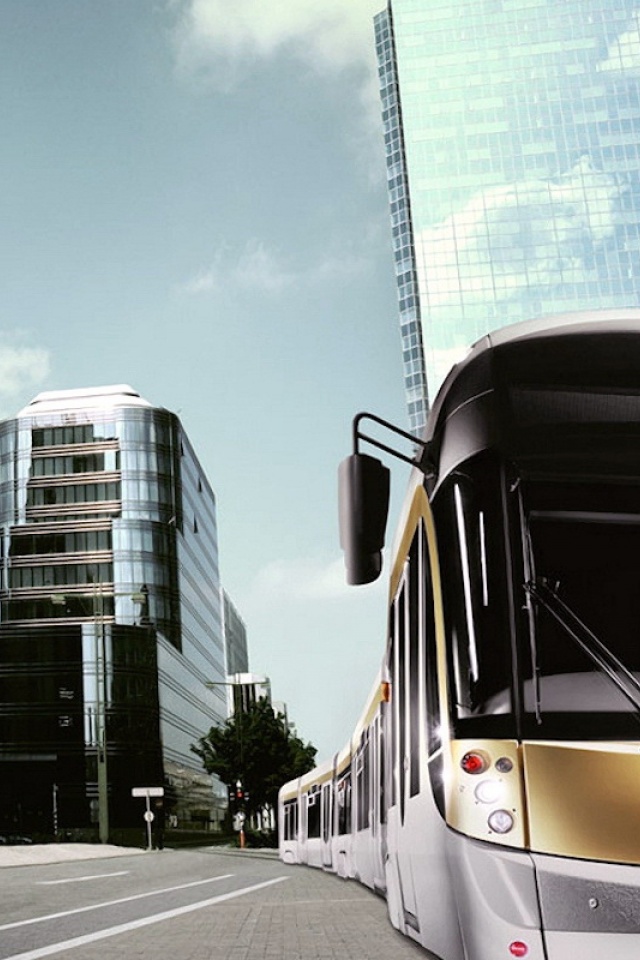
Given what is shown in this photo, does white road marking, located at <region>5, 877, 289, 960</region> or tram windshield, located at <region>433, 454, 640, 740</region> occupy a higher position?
tram windshield, located at <region>433, 454, 640, 740</region>

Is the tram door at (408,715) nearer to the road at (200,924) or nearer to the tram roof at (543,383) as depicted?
the tram roof at (543,383)

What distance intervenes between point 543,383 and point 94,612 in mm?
93426

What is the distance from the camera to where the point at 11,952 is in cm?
981

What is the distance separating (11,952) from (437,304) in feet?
321

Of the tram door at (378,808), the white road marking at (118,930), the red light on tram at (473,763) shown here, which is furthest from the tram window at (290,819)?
the red light on tram at (473,763)

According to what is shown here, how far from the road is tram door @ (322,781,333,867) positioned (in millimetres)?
3490

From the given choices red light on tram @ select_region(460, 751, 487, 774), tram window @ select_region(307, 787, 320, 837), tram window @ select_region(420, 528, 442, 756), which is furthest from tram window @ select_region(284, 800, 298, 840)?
red light on tram @ select_region(460, 751, 487, 774)

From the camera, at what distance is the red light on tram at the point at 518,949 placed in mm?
5071

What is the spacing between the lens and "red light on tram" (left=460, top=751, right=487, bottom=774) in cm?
544

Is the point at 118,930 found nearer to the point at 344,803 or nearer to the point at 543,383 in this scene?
the point at 543,383

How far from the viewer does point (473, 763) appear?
5488 millimetres

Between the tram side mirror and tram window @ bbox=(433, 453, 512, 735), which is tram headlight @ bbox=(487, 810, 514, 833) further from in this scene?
the tram side mirror

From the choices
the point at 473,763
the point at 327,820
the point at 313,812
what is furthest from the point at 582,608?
the point at 313,812

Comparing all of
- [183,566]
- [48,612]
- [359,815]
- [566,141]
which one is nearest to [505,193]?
[566,141]
